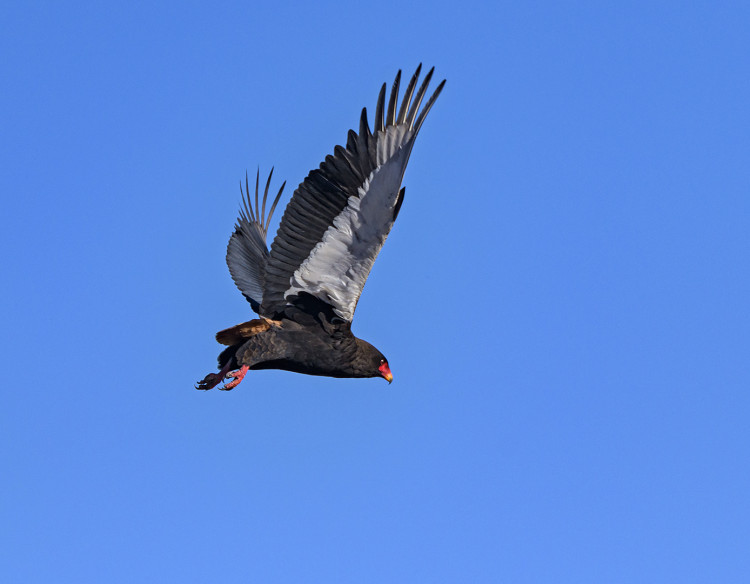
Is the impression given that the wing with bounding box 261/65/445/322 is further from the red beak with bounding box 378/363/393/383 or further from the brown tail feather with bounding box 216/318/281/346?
the red beak with bounding box 378/363/393/383

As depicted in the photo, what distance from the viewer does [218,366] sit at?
10.5m

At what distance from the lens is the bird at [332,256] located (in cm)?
900

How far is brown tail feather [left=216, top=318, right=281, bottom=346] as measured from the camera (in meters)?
10.2

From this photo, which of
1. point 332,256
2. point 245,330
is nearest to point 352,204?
point 332,256

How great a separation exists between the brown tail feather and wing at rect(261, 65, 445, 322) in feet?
2.19

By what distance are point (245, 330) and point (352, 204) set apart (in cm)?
199

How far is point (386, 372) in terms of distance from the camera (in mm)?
11117

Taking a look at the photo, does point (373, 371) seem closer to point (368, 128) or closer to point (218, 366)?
point (218, 366)

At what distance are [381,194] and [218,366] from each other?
2.87 metres

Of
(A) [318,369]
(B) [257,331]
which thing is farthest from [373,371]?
(B) [257,331]

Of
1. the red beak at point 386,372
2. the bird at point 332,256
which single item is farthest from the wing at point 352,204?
the red beak at point 386,372

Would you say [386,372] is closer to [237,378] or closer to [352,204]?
[237,378]

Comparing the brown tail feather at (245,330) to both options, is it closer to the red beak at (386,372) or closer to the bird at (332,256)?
the bird at (332,256)

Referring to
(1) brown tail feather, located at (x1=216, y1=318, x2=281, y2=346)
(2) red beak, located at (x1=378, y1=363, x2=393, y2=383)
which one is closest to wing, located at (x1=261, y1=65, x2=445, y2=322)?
(1) brown tail feather, located at (x1=216, y1=318, x2=281, y2=346)
